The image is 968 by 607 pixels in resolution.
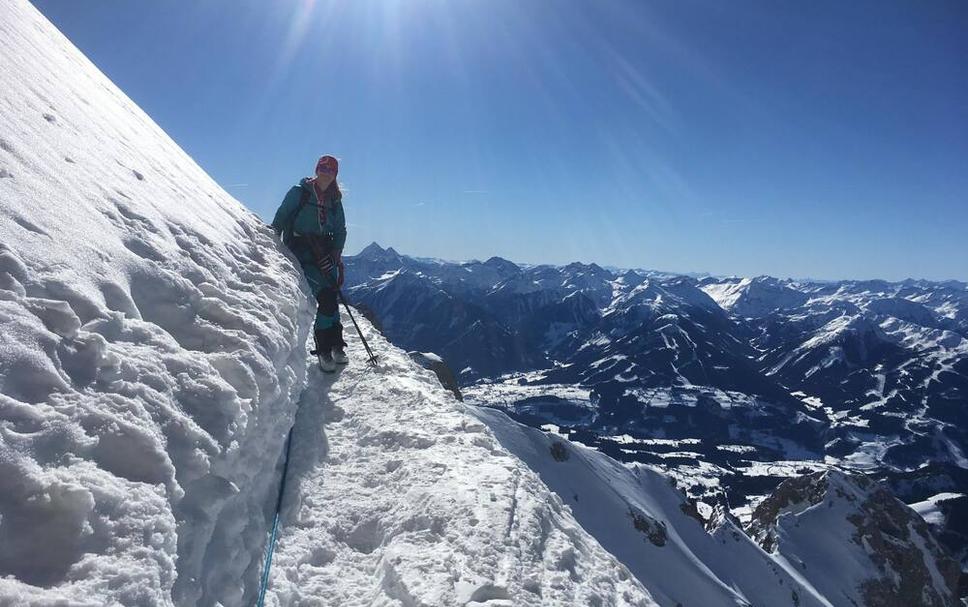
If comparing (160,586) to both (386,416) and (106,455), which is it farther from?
(386,416)

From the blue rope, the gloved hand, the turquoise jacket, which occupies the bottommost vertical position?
the blue rope

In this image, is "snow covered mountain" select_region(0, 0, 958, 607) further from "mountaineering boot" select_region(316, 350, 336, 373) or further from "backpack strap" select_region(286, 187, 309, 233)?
"backpack strap" select_region(286, 187, 309, 233)

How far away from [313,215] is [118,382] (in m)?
6.90

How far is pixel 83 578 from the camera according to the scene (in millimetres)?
2799

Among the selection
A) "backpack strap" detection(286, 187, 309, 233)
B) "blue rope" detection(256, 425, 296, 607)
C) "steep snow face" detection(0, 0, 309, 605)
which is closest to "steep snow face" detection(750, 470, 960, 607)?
"backpack strap" detection(286, 187, 309, 233)

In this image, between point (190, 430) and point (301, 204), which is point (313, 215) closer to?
point (301, 204)

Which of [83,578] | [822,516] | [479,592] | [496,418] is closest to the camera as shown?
[83,578]

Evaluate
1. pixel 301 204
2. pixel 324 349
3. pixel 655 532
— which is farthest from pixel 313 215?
pixel 655 532

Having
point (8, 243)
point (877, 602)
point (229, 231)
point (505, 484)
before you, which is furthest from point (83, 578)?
point (877, 602)

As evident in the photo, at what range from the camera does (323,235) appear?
34.4 ft

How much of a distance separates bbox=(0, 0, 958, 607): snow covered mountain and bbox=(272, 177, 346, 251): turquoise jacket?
31.9 inches

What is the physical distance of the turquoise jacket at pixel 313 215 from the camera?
33.6ft

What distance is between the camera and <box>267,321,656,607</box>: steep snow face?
486 centimetres

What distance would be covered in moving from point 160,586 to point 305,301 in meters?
7.22
